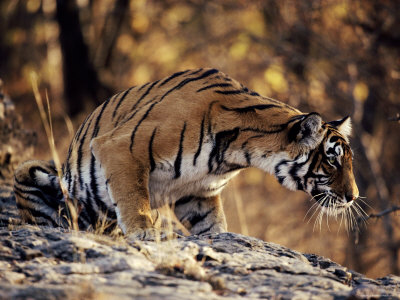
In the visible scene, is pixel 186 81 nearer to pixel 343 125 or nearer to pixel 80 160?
pixel 80 160

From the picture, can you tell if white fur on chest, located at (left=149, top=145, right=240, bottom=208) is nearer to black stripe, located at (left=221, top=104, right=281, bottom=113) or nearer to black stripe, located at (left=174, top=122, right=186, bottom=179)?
black stripe, located at (left=174, top=122, right=186, bottom=179)

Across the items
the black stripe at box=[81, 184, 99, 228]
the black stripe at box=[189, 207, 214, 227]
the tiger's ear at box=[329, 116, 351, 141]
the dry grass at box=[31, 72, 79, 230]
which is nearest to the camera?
the dry grass at box=[31, 72, 79, 230]

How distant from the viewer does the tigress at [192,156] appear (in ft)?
15.9

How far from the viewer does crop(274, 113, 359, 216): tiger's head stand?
5.02 metres

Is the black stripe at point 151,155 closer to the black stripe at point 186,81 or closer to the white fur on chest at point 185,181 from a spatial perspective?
the white fur on chest at point 185,181

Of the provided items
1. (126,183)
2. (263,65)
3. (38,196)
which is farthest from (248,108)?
(263,65)

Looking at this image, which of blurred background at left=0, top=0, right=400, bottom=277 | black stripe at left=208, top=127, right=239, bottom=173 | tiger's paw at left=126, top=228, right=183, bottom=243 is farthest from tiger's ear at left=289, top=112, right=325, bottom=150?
blurred background at left=0, top=0, right=400, bottom=277

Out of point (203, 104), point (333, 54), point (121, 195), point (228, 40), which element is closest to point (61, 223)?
point (121, 195)

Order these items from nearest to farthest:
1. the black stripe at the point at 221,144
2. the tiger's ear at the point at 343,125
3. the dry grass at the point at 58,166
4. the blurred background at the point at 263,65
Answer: the dry grass at the point at 58,166
the black stripe at the point at 221,144
the tiger's ear at the point at 343,125
the blurred background at the point at 263,65

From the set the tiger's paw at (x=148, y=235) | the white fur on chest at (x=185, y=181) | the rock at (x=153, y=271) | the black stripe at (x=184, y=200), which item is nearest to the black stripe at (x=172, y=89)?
the white fur on chest at (x=185, y=181)

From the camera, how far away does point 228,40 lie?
1408 cm

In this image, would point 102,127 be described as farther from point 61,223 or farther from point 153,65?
point 153,65

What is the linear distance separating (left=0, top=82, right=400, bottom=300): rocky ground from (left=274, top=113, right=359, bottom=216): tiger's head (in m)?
0.84

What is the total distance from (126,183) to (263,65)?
27.4 ft
